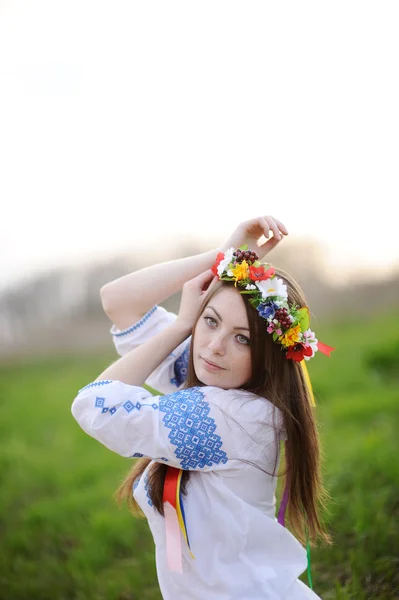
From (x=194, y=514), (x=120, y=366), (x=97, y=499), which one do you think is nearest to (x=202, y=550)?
(x=194, y=514)

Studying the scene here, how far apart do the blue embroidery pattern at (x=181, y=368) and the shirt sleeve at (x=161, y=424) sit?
0.51 meters

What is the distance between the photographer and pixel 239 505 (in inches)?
84.9

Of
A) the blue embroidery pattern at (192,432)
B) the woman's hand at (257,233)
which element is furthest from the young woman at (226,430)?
the woman's hand at (257,233)

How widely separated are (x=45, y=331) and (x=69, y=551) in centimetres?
715

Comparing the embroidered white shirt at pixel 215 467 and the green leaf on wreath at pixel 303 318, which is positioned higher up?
the green leaf on wreath at pixel 303 318

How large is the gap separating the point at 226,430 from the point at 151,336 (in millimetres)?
651

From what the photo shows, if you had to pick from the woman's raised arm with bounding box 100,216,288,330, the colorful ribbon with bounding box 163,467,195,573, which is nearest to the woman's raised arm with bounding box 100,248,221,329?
the woman's raised arm with bounding box 100,216,288,330

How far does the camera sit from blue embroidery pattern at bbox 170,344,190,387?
264 centimetres

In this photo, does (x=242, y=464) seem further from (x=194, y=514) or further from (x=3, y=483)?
(x=3, y=483)

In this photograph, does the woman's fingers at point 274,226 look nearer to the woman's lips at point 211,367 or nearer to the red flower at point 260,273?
the red flower at point 260,273

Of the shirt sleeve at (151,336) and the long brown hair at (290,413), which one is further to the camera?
the shirt sleeve at (151,336)

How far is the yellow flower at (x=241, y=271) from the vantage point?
87.5 inches

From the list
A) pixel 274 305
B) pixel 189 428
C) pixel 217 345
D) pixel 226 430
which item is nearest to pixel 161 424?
pixel 189 428

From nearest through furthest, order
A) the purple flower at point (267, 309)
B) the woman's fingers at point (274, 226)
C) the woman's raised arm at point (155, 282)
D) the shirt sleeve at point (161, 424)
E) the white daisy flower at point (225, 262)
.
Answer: the shirt sleeve at point (161, 424) → the purple flower at point (267, 309) → the white daisy flower at point (225, 262) → the woman's fingers at point (274, 226) → the woman's raised arm at point (155, 282)
